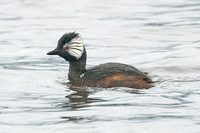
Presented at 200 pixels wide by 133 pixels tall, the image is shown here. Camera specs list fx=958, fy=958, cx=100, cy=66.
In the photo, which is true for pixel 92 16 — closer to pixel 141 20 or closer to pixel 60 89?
pixel 141 20

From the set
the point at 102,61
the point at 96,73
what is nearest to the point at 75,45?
the point at 96,73

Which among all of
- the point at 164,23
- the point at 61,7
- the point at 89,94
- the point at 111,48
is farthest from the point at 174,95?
the point at 61,7

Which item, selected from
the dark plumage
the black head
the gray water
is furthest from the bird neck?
the gray water

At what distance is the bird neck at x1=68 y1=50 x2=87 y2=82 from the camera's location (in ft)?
55.4

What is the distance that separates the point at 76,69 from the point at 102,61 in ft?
10.3

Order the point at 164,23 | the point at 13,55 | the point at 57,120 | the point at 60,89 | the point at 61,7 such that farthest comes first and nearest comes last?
the point at 61,7
the point at 164,23
the point at 13,55
the point at 60,89
the point at 57,120

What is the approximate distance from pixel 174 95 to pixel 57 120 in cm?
264

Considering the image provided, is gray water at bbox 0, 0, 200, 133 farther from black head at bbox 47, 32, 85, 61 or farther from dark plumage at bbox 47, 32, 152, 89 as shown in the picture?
black head at bbox 47, 32, 85, 61

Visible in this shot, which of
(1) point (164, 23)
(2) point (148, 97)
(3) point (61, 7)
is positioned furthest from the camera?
(3) point (61, 7)

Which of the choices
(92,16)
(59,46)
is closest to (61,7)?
(92,16)

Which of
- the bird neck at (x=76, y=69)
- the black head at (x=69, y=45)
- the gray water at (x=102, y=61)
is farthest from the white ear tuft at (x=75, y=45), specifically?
the gray water at (x=102, y=61)

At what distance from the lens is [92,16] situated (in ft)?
92.2

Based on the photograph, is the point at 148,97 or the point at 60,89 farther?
the point at 60,89

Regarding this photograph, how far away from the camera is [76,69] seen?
17.0 meters
